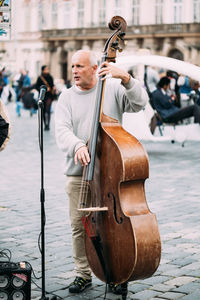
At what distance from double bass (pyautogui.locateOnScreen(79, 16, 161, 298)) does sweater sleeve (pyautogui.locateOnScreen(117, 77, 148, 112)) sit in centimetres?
21

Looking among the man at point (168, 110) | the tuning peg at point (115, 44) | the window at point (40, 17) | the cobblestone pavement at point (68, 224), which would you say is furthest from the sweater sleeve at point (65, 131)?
the window at point (40, 17)

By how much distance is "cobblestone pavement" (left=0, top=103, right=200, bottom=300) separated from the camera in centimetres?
480

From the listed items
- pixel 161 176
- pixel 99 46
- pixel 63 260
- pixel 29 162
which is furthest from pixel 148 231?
pixel 99 46

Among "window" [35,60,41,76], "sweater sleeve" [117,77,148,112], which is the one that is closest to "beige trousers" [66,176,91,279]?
"sweater sleeve" [117,77,148,112]

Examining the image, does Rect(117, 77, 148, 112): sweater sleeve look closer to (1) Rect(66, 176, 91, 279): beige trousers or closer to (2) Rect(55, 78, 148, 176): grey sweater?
(2) Rect(55, 78, 148, 176): grey sweater

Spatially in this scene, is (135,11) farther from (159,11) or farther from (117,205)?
(117,205)

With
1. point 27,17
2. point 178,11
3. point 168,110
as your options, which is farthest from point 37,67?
point 168,110

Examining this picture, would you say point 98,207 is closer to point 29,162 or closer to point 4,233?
point 4,233

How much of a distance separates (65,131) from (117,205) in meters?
0.73

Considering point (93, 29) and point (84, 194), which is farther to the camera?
point (93, 29)

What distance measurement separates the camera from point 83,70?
4609mm

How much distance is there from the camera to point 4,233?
6395mm

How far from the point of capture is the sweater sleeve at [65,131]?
4.50 metres

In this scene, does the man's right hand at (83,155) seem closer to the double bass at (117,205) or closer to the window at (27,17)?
the double bass at (117,205)
